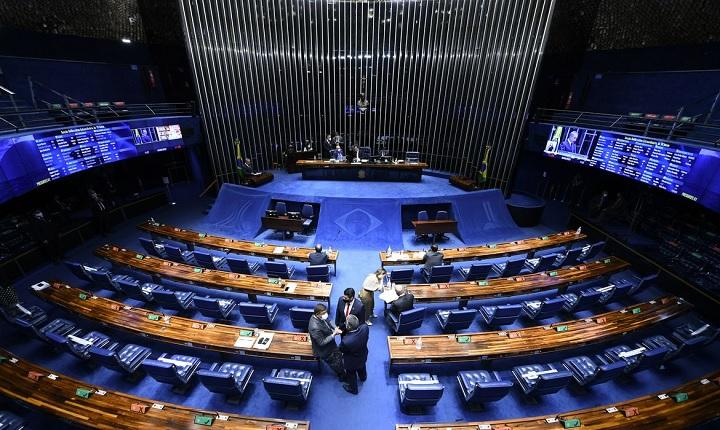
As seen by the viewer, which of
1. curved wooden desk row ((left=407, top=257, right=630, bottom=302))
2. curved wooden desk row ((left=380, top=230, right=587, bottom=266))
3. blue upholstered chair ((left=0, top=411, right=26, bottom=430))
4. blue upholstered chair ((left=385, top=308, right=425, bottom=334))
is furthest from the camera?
curved wooden desk row ((left=380, top=230, right=587, bottom=266))

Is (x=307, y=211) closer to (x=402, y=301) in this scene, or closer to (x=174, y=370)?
(x=402, y=301)

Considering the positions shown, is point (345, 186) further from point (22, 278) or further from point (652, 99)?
point (652, 99)

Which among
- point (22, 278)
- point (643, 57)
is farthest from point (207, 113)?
point (643, 57)

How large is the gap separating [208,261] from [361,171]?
7920mm

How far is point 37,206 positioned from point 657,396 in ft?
59.9

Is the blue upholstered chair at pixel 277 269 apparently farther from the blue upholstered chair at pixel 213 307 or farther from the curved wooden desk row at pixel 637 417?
the curved wooden desk row at pixel 637 417

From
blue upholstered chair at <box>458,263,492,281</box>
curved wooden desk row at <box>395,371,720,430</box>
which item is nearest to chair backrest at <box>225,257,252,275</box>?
curved wooden desk row at <box>395,371,720,430</box>

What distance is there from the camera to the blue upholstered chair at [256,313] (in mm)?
6227

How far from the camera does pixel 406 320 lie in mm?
6035

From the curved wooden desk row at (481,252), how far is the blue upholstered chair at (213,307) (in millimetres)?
4132

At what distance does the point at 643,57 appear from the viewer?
11164 mm

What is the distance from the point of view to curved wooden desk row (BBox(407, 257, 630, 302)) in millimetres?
6809

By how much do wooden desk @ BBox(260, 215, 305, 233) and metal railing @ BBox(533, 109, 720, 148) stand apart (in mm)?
11023

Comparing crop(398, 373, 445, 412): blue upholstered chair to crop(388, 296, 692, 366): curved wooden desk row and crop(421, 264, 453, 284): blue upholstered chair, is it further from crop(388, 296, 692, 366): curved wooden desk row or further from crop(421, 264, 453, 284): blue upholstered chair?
crop(421, 264, 453, 284): blue upholstered chair
